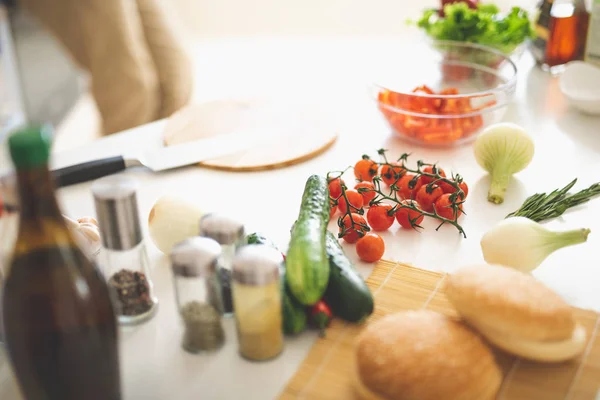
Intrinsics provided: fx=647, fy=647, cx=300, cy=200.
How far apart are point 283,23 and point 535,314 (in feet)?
10.2

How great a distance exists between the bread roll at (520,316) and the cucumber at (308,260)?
165 mm

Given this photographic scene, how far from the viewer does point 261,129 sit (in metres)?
1.43

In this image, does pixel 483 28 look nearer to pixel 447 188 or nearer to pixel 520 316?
pixel 447 188

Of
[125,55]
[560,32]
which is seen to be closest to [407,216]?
[560,32]

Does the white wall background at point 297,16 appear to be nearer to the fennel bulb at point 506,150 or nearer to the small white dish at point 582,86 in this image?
the small white dish at point 582,86

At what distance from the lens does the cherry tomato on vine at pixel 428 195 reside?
42.9 inches

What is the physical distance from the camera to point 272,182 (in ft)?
4.13

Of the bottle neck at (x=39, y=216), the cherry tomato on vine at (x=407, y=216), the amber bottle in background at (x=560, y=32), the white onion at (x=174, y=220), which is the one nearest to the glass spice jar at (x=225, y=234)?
the white onion at (x=174, y=220)

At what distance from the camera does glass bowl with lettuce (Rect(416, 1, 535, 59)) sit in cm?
162

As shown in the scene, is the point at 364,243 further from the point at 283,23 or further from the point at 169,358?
the point at 283,23

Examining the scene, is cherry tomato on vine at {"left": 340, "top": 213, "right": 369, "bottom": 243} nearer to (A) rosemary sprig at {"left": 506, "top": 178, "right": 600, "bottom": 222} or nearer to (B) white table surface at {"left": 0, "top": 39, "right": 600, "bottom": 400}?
(B) white table surface at {"left": 0, "top": 39, "right": 600, "bottom": 400}

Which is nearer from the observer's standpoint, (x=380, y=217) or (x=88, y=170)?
(x=380, y=217)

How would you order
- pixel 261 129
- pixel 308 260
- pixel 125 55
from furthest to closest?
pixel 125 55 < pixel 261 129 < pixel 308 260

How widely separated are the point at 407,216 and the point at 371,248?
126mm
